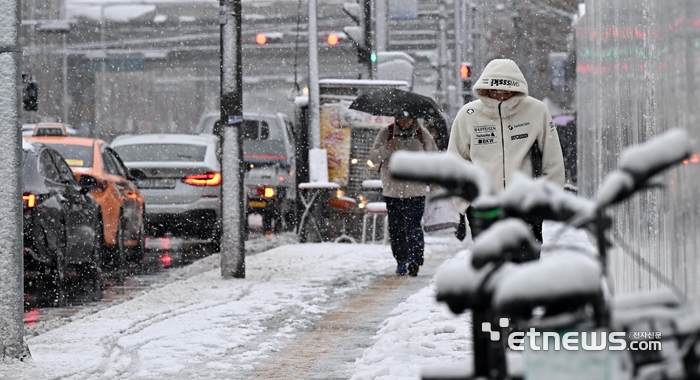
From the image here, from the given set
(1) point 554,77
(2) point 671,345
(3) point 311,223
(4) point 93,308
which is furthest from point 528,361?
(1) point 554,77

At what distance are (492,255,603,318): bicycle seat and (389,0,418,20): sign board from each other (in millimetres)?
26828

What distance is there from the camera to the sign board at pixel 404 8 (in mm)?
28547

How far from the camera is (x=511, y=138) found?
6.94 metres

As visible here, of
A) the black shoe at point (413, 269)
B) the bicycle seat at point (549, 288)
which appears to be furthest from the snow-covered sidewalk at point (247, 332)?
the bicycle seat at point (549, 288)

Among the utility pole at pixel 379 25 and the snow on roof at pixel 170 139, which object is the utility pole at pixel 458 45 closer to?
the utility pole at pixel 379 25

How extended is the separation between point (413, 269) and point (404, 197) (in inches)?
26.9

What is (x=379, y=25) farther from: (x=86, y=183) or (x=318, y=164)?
(x=86, y=183)

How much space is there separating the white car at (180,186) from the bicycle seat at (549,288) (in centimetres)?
1477

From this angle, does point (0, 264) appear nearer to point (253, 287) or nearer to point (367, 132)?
point (253, 287)

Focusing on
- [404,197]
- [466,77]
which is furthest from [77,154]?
[466,77]

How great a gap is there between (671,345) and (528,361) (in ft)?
0.95

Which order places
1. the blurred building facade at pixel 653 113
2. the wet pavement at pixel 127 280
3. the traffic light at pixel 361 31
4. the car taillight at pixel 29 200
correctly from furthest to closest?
1. the traffic light at pixel 361 31
2. the car taillight at pixel 29 200
3. the wet pavement at pixel 127 280
4. the blurred building facade at pixel 653 113

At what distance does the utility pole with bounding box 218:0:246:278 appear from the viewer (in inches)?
457

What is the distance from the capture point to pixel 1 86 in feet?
22.7
